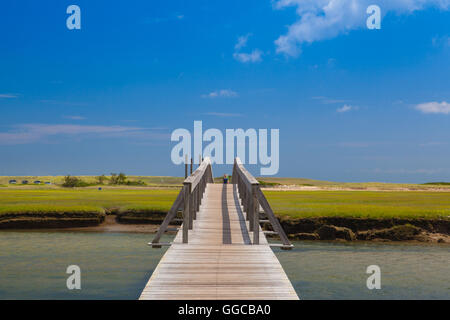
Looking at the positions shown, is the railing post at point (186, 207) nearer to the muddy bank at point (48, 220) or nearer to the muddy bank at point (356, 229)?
the muddy bank at point (356, 229)

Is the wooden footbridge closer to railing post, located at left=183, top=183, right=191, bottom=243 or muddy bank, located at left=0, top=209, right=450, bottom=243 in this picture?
railing post, located at left=183, top=183, right=191, bottom=243

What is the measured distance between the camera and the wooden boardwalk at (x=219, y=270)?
27.1 ft

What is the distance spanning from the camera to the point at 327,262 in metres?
17.2

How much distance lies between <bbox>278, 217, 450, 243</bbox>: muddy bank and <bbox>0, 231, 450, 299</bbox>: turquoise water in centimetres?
120

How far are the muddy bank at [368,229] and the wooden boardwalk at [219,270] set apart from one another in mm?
9233

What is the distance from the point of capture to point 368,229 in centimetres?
2309

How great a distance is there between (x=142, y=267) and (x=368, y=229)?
12451mm

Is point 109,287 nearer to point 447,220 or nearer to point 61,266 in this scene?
point 61,266

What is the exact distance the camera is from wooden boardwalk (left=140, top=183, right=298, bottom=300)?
827 centimetres

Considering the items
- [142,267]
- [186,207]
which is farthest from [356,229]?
[186,207]

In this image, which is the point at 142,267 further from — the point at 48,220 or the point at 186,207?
the point at 48,220

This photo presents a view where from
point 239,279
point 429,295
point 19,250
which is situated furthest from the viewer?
point 19,250

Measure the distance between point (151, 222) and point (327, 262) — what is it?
11652 mm
